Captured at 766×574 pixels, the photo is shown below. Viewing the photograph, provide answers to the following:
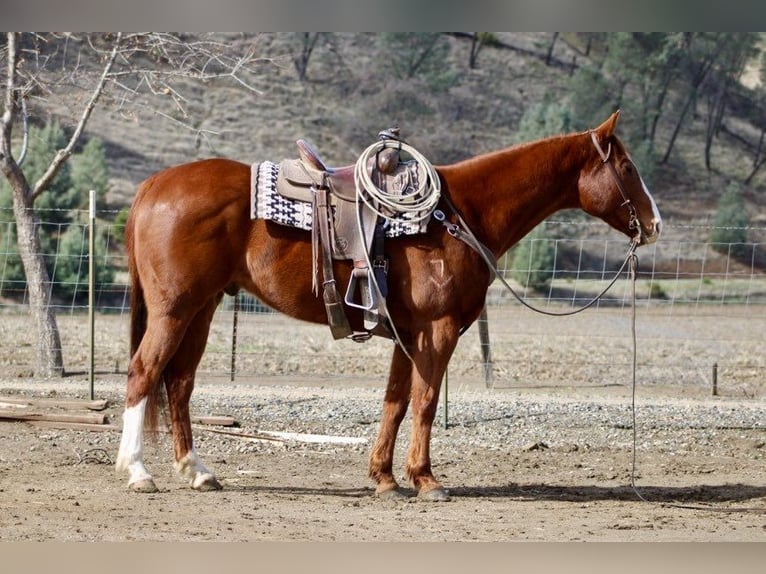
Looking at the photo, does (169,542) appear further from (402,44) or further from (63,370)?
(402,44)

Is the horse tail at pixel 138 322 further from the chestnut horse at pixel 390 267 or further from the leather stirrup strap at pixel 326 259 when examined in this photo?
the leather stirrup strap at pixel 326 259

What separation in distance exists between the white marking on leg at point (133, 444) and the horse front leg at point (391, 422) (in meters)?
1.34

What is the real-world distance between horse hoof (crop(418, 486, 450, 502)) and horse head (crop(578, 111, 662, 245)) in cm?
188

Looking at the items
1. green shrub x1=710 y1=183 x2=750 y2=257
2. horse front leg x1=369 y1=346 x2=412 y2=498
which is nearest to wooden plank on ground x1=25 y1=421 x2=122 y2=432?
horse front leg x1=369 y1=346 x2=412 y2=498

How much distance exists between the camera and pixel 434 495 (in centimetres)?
623

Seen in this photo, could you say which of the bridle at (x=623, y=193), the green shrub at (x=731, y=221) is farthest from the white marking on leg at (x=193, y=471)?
the green shrub at (x=731, y=221)

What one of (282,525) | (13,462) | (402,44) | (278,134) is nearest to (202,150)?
(278,134)

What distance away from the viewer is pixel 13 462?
23.6 ft

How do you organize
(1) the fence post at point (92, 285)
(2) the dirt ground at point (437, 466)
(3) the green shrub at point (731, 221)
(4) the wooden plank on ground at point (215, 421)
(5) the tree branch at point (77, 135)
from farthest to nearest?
1. (3) the green shrub at point (731, 221)
2. (5) the tree branch at point (77, 135)
3. (1) the fence post at point (92, 285)
4. (4) the wooden plank on ground at point (215, 421)
5. (2) the dirt ground at point (437, 466)

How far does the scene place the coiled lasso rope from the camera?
19.9ft

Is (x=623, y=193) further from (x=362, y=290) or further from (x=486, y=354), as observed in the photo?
(x=486, y=354)

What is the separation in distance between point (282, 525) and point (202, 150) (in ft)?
85.5

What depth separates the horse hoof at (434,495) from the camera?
6230mm

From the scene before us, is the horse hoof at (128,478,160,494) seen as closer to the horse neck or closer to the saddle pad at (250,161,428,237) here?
the saddle pad at (250,161,428,237)
